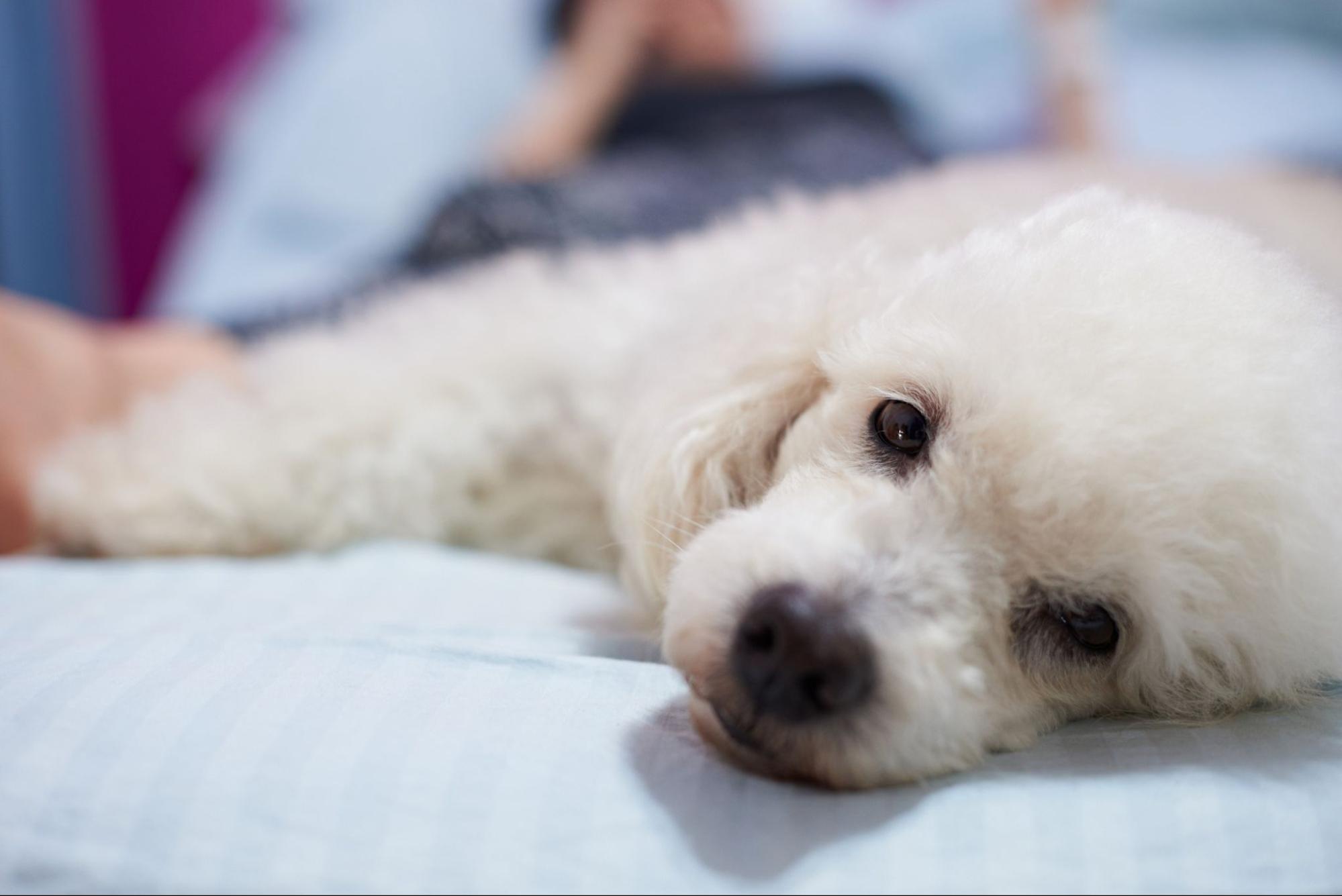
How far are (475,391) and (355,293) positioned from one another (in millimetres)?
709

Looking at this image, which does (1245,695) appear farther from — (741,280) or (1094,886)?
(741,280)

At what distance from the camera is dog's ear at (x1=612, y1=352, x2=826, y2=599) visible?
1.07 m

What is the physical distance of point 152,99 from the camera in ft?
13.6

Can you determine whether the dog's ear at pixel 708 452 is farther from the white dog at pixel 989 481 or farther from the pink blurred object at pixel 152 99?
the pink blurred object at pixel 152 99

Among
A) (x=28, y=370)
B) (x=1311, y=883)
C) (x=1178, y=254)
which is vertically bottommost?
(x=28, y=370)

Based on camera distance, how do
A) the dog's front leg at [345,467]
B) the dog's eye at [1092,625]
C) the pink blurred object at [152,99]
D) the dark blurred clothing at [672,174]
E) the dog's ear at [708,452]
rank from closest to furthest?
the dog's eye at [1092,625] → the dog's ear at [708,452] → the dog's front leg at [345,467] → the dark blurred clothing at [672,174] → the pink blurred object at [152,99]

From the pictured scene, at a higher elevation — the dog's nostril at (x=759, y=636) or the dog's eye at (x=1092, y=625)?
the dog's nostril at (x=759, y=636)

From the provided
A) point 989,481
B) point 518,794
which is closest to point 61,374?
point 518,794

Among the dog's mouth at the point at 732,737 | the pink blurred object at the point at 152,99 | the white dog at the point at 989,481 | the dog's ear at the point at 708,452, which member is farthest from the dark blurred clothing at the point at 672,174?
the pink blurred object at the point at 152,99

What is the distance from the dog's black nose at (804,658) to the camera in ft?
2.64

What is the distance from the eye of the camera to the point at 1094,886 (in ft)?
2.26

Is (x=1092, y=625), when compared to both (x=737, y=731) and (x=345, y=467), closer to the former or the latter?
(x=737, y=731)

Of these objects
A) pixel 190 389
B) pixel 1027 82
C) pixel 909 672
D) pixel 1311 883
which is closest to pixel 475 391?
pixel 190 389

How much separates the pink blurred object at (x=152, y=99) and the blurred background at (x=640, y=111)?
50 centimetres
